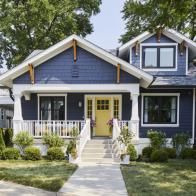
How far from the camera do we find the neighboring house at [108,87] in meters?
14.3

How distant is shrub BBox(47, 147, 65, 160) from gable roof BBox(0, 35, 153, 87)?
382cm

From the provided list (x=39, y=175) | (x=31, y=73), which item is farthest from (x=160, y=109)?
(x=39, y=175)

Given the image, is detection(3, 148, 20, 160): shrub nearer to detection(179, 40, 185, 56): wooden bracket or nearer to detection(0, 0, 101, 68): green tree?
detection(179, 40, 185, 56): wooden bracket

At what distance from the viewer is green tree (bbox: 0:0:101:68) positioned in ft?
88.7

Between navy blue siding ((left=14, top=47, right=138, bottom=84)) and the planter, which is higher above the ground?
navy blue siding ((left=14, top=47, right=138, bottom=84))

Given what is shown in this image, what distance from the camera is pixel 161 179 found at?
897cm

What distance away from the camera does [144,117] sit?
1622 cm

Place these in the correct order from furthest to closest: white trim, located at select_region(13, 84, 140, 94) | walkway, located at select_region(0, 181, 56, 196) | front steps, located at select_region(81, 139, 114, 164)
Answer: white trim, located at select_region(13, 84, 140, 94) → front steps, located at select_region(81, 139, 114, 164) → walkway, located at select_region(0, 181, 56, 196)

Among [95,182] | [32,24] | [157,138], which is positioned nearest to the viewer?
[95,182]

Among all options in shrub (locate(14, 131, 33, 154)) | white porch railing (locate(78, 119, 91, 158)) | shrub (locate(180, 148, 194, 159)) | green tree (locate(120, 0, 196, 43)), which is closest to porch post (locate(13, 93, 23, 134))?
shrub (locate(14, 131, 33, 154))

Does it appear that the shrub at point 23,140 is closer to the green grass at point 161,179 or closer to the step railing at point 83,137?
the step railing at point 83,137

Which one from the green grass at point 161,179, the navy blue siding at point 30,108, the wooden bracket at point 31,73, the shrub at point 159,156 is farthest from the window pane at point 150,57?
the navy blue siding at point 30,108

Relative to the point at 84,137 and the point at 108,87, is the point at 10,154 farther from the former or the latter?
the point at 108,87

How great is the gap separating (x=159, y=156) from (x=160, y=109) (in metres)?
4.06
